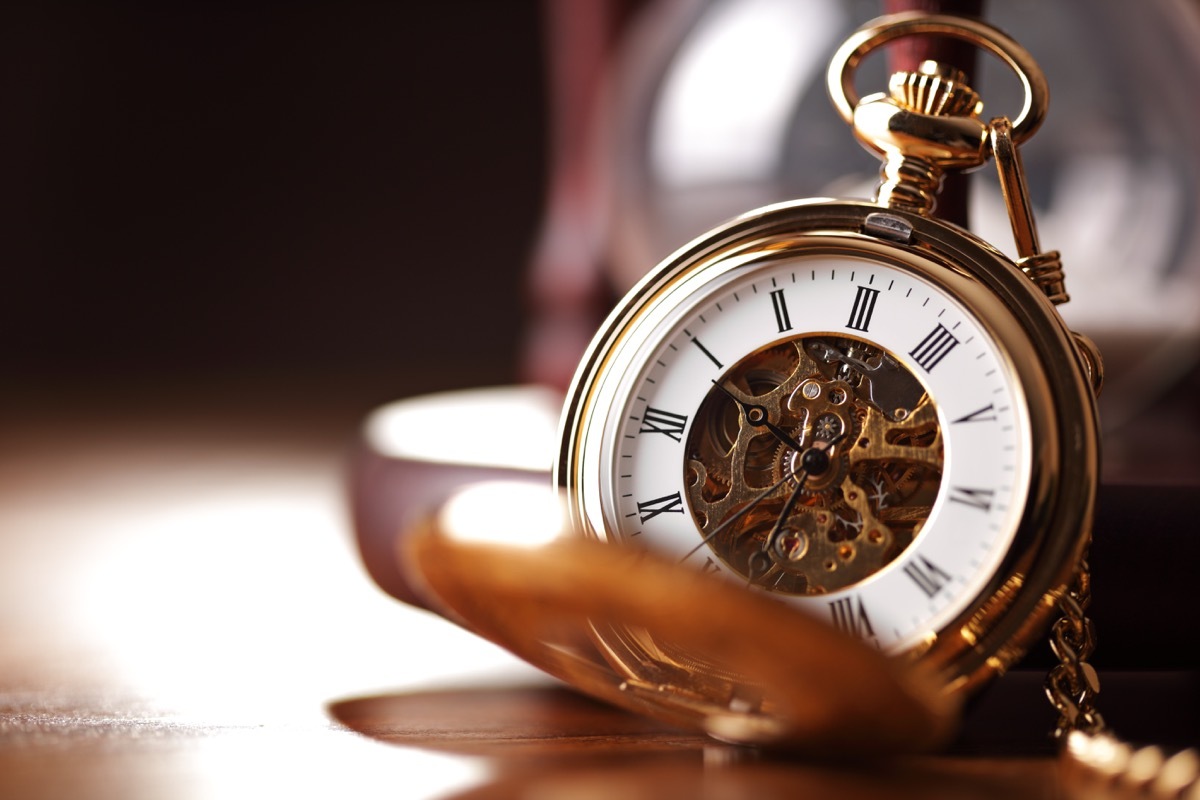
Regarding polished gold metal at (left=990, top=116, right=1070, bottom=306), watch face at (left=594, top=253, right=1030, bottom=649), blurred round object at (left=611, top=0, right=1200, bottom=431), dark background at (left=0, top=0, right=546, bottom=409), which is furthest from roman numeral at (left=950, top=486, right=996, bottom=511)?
dark background at (left=0, top=0, right=546, bottom=409)

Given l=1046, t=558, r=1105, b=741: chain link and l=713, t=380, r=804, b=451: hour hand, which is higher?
l=713, t=380, r=804, b=451: hour hand

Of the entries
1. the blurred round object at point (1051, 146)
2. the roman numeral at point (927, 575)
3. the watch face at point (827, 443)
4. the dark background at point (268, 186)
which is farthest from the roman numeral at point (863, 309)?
the dark background at point (268, 186)

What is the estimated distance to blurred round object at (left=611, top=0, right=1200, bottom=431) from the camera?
1.10m

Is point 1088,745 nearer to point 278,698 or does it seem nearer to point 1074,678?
point 1074,678

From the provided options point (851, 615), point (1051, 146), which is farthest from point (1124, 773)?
point (1051, 146)

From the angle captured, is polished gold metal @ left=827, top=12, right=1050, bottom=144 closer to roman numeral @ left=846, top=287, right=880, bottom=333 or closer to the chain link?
roman numeral @ left=846, top=287, right=880, bottom=333

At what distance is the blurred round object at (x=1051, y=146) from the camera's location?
1098mm

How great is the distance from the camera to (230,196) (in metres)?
3.77

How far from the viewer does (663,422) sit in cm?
62

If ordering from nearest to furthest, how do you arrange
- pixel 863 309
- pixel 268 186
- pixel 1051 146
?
pixel 863 309 → pixel 1051 146 → pixel 268 186

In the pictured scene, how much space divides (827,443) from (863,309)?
6 centimetres

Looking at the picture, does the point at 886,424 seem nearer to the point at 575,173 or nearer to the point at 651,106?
the point at 651,106

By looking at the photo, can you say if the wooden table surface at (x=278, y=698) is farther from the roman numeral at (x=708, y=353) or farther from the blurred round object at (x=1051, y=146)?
the blurred round object at (x=1051, y=146)

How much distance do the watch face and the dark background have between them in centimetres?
271
